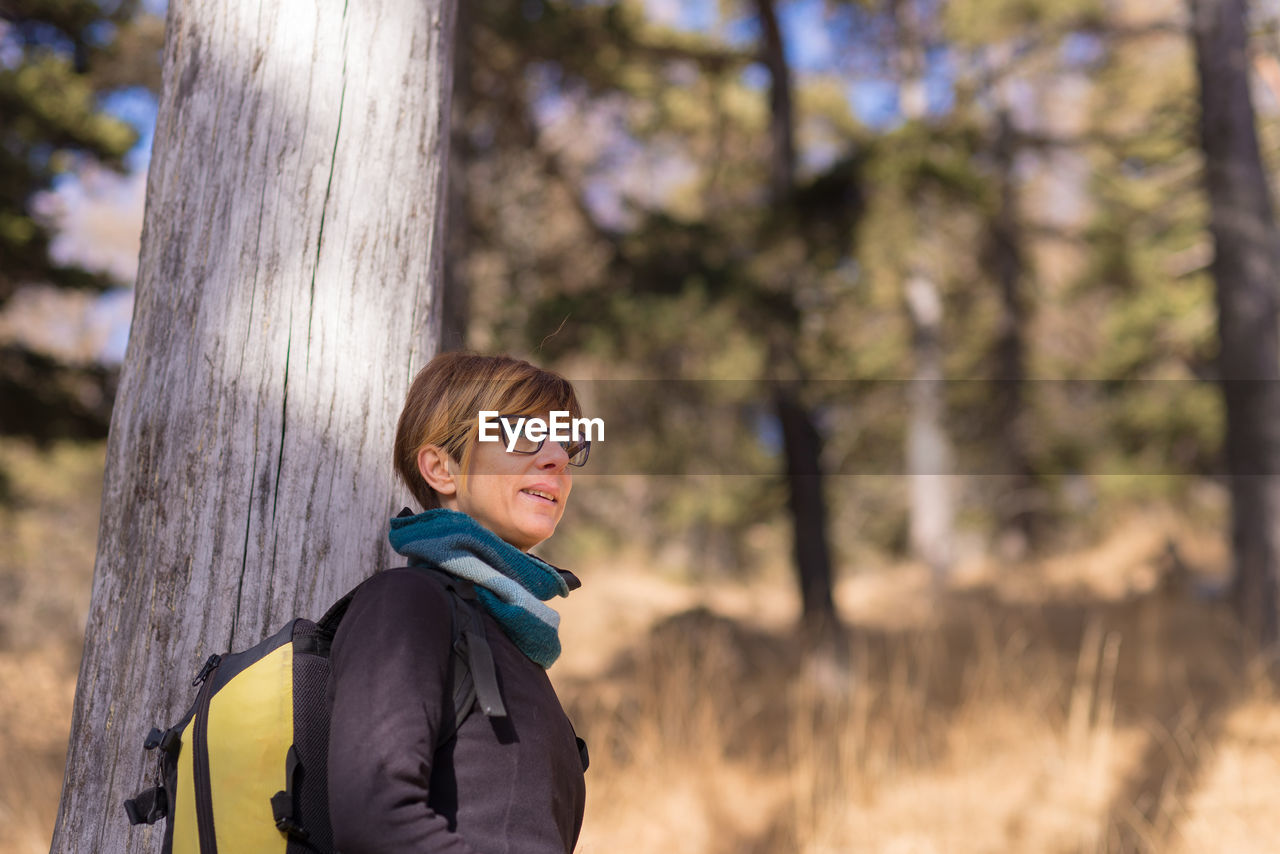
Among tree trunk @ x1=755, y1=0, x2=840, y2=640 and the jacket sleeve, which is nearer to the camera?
the jacket sleeve

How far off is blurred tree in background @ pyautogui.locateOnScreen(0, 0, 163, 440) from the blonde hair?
6.75 m

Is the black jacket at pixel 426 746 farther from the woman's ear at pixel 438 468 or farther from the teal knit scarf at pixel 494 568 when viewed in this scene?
the woman's ear at pixel 438 468

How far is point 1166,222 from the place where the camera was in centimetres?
1173

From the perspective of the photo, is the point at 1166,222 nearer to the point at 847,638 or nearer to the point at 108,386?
the point at 847,638

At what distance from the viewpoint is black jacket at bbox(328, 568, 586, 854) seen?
114 cm

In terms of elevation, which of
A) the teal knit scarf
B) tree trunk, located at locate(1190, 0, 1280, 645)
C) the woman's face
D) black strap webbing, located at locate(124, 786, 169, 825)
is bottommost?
black strap webbing, located at locate(124, 786, 169, 825)

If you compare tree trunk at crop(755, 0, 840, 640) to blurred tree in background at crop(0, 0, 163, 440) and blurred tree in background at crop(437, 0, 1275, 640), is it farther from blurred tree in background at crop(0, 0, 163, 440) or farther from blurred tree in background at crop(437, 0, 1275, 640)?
blurred tree in background at crop(0, 0, 163, 440)

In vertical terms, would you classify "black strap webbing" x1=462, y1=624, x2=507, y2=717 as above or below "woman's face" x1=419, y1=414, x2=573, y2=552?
below

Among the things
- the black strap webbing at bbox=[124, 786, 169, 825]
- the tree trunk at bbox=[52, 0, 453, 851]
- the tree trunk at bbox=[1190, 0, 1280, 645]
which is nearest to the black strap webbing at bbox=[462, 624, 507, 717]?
the black strap webbing at bbox=[124, 786, 169, 825]

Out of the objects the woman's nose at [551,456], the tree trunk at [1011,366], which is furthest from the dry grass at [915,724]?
the tree trunk at [1011,366]

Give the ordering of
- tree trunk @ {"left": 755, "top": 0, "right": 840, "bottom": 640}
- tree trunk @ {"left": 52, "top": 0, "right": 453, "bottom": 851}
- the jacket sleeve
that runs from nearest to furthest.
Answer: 1. the jacket sleeve
2. tree trunk @ {"left": 52, "top": 0, "right": 453, "bottom": 851}
3. tree trunk @ {"left": 755, "top": 0, "right": 840, "bottom": 640}

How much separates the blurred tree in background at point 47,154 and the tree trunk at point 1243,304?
831 centimetres

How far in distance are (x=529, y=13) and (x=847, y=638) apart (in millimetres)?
5589

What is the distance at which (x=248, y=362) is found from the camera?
175cm
